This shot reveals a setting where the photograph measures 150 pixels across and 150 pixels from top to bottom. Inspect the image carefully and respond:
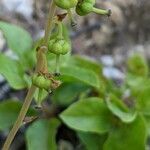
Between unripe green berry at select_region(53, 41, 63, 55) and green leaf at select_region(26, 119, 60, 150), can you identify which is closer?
unripe green berry at select_region(53, 41, 63, 55)

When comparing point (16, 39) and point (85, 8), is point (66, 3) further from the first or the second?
point (16, 39)

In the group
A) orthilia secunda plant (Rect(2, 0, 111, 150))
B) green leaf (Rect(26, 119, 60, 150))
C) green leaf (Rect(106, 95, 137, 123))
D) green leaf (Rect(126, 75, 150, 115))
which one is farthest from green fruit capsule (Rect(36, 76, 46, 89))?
green leaf (Rect(126, 75, 150, 115))

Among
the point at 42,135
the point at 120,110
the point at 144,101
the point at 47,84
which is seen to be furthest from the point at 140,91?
the point at 47,84

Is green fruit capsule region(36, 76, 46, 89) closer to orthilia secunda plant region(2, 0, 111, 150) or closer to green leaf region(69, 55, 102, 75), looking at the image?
orthilia secunda plant region(2, 0, 111, 150)

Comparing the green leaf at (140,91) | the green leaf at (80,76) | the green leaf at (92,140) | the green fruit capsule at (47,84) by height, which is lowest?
the green leaf at (92,140)

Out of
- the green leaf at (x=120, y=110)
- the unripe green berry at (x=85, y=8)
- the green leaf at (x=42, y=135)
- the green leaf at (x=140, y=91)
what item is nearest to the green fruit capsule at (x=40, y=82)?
the unripe green berry at (x=85, y=8)

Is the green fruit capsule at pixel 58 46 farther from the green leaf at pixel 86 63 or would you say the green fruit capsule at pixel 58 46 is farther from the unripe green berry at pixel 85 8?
the green leaf at pixel 86 63

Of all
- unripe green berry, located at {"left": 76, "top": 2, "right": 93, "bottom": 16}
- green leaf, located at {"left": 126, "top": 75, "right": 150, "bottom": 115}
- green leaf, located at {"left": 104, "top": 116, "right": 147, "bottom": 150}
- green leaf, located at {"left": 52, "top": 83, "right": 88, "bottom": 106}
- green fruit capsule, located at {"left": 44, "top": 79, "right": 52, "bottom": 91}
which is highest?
unripe green berry, located at {"left": 76, "top": 2, "right": 93, "bottom": 16}
